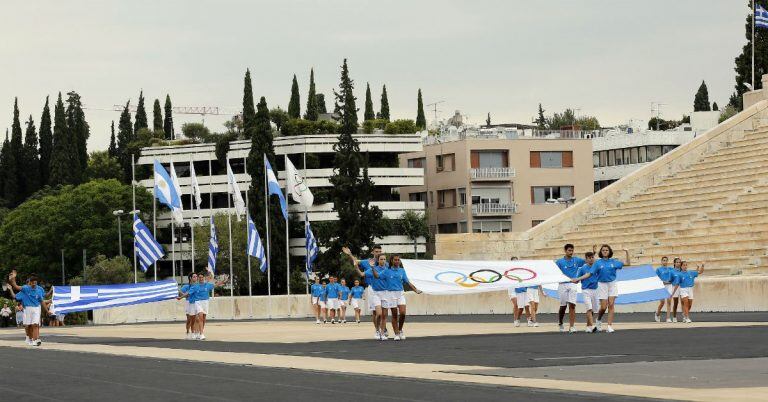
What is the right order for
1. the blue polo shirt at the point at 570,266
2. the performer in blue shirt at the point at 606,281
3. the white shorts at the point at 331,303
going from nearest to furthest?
the performer in blue shirt at the point at 606,281 < the blue polo shirt at the point at 570,266 < the white shorts at the point at 331,303

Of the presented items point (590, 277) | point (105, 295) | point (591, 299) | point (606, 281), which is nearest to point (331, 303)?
point (105, 295)

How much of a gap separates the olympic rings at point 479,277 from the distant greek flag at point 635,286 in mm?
1507

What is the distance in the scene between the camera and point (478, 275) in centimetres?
3831

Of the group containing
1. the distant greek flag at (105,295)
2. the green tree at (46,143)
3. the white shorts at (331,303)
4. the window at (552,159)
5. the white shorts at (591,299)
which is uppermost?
the green tree at (46,143)

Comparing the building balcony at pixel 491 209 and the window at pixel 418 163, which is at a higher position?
the window at pixel 418 163

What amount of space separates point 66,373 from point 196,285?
49.1 ft

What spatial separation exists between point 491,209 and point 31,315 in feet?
283

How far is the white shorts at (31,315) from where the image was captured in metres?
36.1

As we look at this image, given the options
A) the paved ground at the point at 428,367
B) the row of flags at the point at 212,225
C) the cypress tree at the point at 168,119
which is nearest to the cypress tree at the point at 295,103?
the cypress tree at the point at 168,119

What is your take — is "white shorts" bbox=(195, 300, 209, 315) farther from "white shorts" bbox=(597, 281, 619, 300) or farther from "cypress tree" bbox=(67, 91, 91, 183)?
"cypress tree" bbox=(67, 91, 91, 183)

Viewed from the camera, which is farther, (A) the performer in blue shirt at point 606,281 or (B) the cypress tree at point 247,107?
(B) the cypress tree at point 247,107

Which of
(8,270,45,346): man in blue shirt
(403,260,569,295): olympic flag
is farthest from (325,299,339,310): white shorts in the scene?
(8,270,45,346): man in blue shirt

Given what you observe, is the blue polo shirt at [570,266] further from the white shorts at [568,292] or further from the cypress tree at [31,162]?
the cypress tree at [31,162]

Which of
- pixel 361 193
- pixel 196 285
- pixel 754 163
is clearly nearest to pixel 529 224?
pixel 361 193
